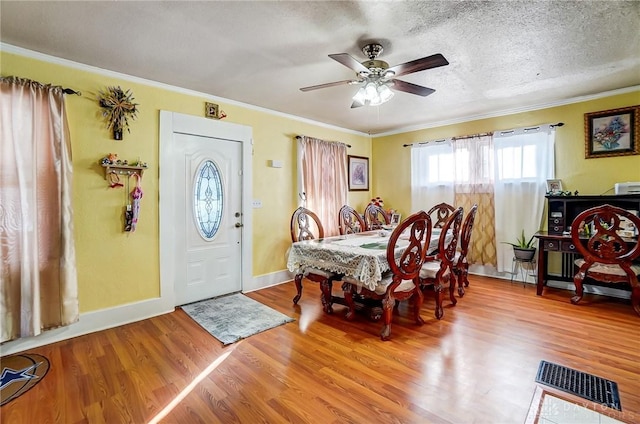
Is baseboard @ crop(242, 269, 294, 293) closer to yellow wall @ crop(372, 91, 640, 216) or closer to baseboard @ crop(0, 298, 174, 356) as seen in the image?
baseboard @ crop(0, 298, 174, 356)

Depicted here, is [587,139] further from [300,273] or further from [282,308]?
[282,308]

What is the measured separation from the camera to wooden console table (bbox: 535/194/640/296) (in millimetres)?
3553

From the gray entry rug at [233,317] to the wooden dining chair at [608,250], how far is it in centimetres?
322

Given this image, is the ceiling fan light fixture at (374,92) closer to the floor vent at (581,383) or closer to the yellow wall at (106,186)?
the yellow wall at (106,186)

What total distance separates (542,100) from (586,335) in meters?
2.91

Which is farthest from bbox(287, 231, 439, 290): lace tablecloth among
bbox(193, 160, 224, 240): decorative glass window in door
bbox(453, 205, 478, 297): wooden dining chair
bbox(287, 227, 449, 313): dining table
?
bbox(193, 160, 224, 240): decorative glass window in door

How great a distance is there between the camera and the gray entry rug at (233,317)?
2.80 m

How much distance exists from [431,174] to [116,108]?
450 centimetres

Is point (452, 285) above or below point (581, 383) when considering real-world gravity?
above

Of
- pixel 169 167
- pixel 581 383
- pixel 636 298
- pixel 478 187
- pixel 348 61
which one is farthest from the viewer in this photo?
pixel 478 187

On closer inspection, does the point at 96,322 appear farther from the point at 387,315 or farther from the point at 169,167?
the point at 387,315

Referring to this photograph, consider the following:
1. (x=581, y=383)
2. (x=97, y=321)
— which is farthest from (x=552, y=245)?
(x=97, y=321)


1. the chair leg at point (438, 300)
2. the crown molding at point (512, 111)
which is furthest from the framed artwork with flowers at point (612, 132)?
the chair leg at point (438, 300)

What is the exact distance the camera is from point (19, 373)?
2176 millimetres
